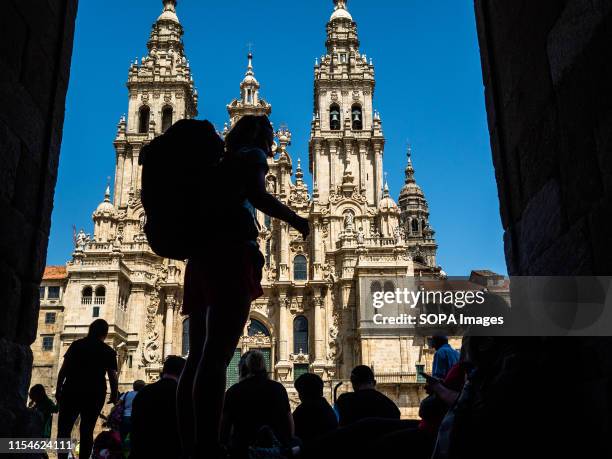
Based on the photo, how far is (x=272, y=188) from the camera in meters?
42.7

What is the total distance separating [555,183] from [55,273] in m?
44.4

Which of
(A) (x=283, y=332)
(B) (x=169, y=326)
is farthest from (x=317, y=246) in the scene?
(B) (x=169, y=326)

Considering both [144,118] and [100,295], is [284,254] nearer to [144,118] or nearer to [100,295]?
[100,295]

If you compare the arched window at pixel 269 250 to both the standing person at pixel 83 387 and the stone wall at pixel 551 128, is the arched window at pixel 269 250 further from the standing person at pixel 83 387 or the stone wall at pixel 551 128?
the stone wall at pixel 551 128

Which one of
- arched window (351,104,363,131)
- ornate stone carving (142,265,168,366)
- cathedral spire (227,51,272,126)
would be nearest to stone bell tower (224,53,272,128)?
cathedral spire (227,51,272,126)

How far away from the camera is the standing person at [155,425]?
5160 mm

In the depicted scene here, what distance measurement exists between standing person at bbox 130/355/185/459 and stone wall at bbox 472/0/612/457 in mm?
3104

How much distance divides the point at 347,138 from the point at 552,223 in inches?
1485

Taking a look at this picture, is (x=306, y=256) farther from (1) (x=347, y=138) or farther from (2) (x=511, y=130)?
(2) (x=511, y=130)

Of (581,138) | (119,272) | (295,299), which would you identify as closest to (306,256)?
(295,299)

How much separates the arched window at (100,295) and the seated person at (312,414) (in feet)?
103

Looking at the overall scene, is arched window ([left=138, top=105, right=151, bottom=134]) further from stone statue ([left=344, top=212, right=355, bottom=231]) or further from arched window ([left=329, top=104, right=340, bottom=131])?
stone statue ([left=344, top=212, right=355, bottom=231])

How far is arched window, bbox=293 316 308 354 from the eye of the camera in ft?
123

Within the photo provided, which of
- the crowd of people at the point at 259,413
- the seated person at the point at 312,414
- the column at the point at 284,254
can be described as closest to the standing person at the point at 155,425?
the crowd of people at the point at 259,413
